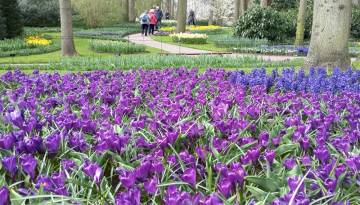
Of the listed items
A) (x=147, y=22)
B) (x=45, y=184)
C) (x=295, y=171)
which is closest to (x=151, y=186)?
(x=45, y=184)

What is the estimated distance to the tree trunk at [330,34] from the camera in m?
9.82

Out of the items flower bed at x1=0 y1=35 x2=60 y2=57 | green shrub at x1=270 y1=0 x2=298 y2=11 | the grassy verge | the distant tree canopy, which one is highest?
green shrub at x1=270 y1=0 x2=298 y2=11

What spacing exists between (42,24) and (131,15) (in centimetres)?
891

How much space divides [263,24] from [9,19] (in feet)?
37.3

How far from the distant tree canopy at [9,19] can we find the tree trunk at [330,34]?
1629 cm

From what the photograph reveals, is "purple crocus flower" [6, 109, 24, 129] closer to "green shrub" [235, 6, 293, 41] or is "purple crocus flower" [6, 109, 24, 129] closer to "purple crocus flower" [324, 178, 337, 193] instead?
"purple crocus flower" [324, 178, 337, 193]

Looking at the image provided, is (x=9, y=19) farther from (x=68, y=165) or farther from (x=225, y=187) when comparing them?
(x=225, y=187)

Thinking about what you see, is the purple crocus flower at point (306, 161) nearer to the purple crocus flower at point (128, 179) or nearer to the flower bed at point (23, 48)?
the purple crocus flower at point (128, 179)

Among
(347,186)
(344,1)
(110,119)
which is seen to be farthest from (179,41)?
(347,186)

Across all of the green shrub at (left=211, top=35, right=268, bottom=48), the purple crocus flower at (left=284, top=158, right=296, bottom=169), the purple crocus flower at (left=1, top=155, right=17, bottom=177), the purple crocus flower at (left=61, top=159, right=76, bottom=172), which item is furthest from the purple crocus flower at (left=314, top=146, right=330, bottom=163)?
the green shrub at (left=211, top=35, right=268, bottom=48)

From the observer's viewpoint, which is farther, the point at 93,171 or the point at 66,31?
the point at 66,31

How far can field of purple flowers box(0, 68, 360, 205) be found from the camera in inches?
93.9

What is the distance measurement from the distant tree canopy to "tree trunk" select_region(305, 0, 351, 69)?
641 inches

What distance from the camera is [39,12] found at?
34531 millimetres
